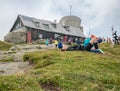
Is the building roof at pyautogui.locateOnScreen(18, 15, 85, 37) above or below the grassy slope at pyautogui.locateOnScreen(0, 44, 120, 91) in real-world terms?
above

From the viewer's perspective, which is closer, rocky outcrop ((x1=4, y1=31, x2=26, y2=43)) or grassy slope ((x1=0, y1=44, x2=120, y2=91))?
grassy slope ((x1=0, y1=44, x2=120, y2=91))

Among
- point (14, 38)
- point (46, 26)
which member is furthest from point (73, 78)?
point (46, 26)

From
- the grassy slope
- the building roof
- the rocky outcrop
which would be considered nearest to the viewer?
the grassy slope

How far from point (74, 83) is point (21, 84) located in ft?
7.17

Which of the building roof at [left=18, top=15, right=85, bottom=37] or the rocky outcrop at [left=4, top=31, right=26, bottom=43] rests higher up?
the building roof at [left=18, top=15, right=85, bottom=37]

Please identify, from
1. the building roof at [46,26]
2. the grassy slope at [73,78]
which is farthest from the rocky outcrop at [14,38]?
the grassy slope at [73,78]

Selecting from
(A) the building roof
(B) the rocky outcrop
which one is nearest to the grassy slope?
(B) the rocky outcrop

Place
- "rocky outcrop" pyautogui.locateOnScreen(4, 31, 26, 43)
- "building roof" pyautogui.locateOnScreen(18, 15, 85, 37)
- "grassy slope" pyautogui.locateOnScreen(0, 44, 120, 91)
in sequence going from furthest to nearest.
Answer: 1. "building roof" pyautogui.locateOnScreen(18, 15, 85, 37)
2. "rocky outcrop" pyautogui.locateOnScreen(4, 31, 26, 43)
3. "grassy slope" pyautogui.locateOnScreen(0, 44, 120, 91)

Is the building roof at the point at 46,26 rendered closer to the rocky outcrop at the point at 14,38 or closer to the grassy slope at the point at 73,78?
the rocky outcrop at the point at 14,38

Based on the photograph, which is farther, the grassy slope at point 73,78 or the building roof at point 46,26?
the building roof at point 46,26

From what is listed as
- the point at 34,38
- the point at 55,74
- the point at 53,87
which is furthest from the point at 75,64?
the point at 34,38

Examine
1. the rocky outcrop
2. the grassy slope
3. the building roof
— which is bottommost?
the grassy slope

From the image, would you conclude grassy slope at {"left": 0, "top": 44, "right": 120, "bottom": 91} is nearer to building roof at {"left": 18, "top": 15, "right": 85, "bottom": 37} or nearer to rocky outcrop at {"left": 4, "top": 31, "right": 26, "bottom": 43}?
rocky outcrop at {"left": 4, "top": 31, "right": 26, "bottom": 43}

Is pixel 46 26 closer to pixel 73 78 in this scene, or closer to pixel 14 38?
pixel 14 38
